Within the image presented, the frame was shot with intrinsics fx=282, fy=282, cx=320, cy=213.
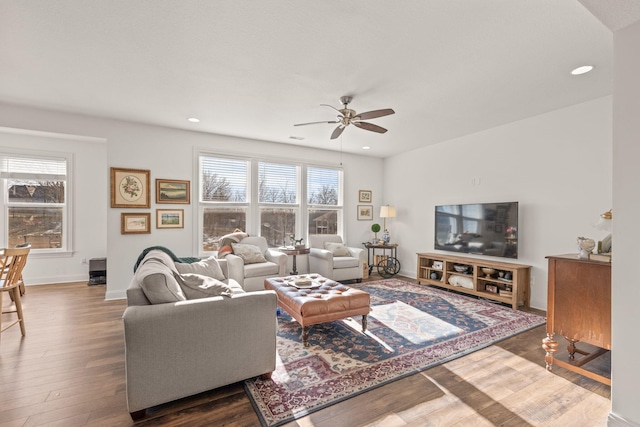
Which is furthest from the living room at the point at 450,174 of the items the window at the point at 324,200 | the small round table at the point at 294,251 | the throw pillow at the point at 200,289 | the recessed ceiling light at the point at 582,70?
the throw pillow at the point at 200,289

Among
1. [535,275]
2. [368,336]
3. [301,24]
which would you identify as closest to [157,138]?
Result: [301,24]

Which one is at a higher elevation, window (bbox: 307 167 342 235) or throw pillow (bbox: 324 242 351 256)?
window (bbox: 307 167 342 235)

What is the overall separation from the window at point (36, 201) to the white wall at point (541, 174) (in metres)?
6.98

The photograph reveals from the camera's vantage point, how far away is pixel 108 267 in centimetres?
426

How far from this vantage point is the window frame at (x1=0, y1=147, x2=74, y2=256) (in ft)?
15.8

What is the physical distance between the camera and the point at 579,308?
2.21m

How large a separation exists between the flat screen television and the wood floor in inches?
73.9

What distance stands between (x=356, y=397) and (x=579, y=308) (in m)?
1.87

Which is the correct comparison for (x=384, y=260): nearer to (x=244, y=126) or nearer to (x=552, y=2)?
(x=244, y=126)

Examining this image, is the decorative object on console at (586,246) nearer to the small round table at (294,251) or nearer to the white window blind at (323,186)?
the small round table at (294,251)

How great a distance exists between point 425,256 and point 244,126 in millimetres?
3895

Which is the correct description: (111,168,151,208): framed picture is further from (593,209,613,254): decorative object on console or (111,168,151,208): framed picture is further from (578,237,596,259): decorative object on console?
(593,209,613,254): decorative object on console

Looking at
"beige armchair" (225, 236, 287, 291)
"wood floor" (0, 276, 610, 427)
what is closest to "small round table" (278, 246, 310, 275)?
"beige armchair" (225, 236, 287, 291)

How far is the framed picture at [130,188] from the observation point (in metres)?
4.30
